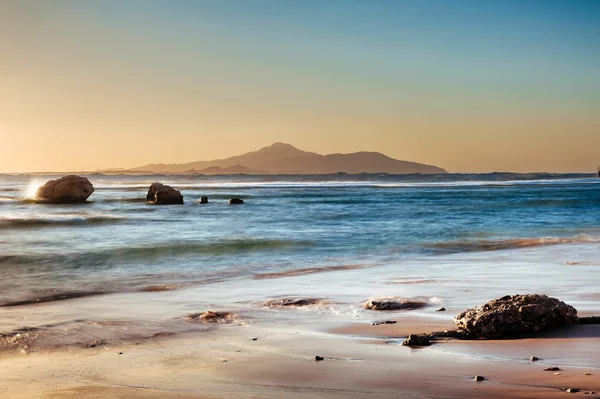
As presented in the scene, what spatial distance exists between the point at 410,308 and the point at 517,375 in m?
3.51

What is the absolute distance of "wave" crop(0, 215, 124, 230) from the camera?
90.9ft

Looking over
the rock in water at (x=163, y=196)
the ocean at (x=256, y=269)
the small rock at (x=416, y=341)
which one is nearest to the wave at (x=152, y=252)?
the ocean at (x=256, y=269)

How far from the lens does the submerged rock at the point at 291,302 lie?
365 inches

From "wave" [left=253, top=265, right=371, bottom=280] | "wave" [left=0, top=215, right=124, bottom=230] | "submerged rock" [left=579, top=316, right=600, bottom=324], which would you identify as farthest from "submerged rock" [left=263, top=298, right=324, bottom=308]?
"wave" [left=0, top=215, right=124, bottom=230]

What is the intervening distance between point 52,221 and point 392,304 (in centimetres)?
2361

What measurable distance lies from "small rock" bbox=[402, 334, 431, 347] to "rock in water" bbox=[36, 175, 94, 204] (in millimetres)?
39354

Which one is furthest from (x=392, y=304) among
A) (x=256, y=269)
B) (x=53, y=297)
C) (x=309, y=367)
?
(x=256, y=269)

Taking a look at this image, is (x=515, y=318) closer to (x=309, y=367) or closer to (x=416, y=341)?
(x=416, y=341)

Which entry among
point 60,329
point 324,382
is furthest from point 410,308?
point 60,329

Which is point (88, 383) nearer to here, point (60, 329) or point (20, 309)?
point (60, 329)

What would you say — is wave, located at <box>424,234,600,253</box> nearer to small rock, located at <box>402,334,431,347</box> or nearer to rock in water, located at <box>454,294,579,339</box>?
rock in water, located at <box>454,294,579,339</box>

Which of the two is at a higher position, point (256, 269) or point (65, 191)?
point (65, 191)

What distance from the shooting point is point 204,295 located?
10820 mm

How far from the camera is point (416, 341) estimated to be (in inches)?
256
